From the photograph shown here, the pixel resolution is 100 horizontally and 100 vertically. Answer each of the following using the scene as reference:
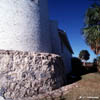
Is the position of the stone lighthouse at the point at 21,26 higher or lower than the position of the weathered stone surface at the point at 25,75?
higher

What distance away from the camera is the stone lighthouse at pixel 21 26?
5770mm

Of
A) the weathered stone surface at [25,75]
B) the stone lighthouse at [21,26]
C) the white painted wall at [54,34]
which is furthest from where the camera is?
the white painted wall at [54,34]

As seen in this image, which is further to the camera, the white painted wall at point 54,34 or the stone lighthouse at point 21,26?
the white painted wall at point 54,34

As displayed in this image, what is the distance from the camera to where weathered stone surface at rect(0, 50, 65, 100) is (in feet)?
15.2

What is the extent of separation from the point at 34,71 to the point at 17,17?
3473mm

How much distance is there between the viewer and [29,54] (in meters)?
5.51

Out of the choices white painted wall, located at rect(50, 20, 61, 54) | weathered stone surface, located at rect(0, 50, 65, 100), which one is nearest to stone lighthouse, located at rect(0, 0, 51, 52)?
weathered stone surface, located at rect(0, 50, 65, 100)

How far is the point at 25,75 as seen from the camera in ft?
16.4

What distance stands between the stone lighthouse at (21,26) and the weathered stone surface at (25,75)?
850mm

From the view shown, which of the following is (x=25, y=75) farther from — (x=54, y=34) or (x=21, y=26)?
(x=54, y=34)

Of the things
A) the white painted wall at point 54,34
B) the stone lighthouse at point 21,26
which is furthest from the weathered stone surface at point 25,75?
the white painted wall at point 54,34

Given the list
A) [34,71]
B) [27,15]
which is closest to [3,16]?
[27,15]

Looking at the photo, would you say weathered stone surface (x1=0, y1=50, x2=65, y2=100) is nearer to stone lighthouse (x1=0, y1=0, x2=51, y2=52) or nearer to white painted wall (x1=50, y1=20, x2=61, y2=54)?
stone lighthouse (x1=0, y1=0, x2=51, y2=52)

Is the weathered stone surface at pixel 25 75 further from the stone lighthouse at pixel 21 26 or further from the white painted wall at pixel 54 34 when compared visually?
the white painted wall at pixel 54 34
